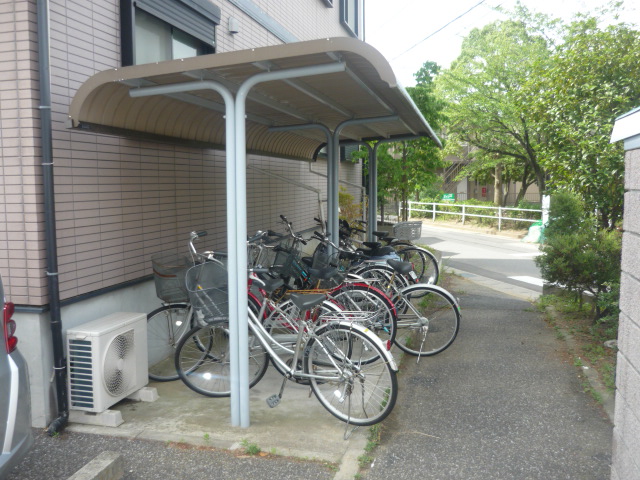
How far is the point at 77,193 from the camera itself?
14.3 feet

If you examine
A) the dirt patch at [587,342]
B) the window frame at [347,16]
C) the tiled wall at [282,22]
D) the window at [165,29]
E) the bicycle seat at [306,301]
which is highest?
the window frame at [347,16]

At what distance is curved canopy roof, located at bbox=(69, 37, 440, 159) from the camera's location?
354 centimetres

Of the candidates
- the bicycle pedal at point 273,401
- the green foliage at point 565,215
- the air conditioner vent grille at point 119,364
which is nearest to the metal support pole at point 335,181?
the green foliage at point 565,215

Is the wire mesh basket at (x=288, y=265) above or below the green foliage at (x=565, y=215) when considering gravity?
below

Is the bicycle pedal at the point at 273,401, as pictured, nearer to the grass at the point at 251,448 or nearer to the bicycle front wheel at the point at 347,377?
the bicycle front wheel at the point at 347,377

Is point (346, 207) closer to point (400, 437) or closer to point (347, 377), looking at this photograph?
point (347, 377)

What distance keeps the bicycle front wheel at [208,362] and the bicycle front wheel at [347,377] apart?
1.83ft

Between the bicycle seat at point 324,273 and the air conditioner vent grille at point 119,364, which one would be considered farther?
the bicycle seat at point 324,273

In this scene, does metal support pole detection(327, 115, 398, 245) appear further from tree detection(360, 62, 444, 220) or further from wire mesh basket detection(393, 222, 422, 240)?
tree detection(360, 62, 444, 220)

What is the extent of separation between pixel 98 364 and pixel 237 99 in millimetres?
2213

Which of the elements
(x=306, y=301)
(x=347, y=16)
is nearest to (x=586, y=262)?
(x=306, y=301)

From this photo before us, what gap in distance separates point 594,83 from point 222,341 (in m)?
5.63

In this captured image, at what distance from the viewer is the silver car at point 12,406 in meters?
2.68

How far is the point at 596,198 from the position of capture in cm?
717
